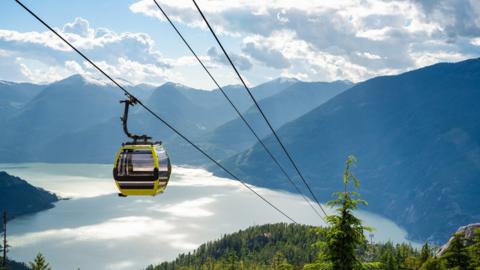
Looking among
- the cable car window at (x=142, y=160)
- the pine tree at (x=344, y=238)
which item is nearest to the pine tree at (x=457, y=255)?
the pine tree at (x=344, y=238)

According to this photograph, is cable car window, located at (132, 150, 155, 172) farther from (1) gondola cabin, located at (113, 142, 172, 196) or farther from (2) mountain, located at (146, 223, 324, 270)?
(2) mountain, located at (146, 223, 324, 270)

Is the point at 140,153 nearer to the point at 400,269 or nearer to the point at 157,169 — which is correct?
the point at 157,169

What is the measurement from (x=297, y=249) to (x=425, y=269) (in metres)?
138

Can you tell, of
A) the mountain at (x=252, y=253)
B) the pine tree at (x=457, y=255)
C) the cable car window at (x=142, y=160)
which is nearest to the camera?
the cable car window at (x=142, y=160)

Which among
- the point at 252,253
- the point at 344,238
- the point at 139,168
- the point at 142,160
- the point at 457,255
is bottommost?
the point at 252,253

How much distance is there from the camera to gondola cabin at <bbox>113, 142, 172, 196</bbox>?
16.8 m

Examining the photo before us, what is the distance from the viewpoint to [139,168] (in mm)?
17000

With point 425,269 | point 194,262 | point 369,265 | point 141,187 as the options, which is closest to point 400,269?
point 425,269

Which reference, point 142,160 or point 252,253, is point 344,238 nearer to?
point 142,160

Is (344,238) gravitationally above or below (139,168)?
below

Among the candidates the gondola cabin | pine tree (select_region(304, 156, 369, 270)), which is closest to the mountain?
pine tree (select_region(304, 156, 369, 270))

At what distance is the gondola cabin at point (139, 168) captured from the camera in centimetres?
1684

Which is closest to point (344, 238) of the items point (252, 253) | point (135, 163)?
point (135, 163)

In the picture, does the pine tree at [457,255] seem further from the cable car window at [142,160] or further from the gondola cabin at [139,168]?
the cable car window at [142,160]
